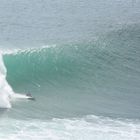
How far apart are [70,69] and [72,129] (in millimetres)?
9853

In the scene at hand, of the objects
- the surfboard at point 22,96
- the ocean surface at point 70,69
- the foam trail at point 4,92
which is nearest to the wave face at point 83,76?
the ocean surface at point 70,69

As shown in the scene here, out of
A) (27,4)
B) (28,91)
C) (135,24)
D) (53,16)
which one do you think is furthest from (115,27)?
(28,91)

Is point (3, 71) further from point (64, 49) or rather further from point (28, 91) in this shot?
point (64, 49)

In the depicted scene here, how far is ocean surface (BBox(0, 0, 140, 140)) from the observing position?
1104 inches

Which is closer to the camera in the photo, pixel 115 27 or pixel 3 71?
pixel 3 71

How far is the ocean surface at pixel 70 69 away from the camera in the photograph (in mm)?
28047

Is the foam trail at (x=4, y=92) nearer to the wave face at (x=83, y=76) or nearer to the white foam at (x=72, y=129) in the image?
the wave face at (x=83, y=76)

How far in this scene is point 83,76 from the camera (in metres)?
35.6

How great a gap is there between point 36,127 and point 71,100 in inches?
189

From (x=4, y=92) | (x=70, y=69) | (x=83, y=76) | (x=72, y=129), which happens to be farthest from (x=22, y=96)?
(x=70, y=69)

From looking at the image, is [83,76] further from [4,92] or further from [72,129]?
[72,129]

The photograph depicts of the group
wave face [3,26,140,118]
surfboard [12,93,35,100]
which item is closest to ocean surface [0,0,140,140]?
wave face [3,26,140,118]

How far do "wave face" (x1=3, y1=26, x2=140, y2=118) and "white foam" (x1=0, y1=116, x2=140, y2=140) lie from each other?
1.26m

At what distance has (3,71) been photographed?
3241 centimetres
